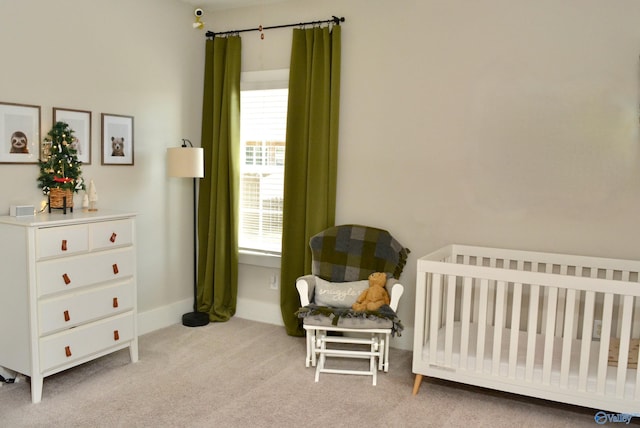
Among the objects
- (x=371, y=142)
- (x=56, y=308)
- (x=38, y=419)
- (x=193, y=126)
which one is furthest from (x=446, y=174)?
(x=38, y=419)

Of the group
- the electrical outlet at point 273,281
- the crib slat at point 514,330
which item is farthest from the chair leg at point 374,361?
the electrical outlet at point 273,281

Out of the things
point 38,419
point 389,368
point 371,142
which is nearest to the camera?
point 38,419

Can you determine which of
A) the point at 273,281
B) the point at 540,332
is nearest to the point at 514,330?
the point at 540,332

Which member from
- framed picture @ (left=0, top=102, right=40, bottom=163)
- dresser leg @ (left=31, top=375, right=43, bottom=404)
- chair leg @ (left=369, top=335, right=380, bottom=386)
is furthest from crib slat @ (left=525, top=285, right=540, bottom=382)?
framed picture @ (left=0, top=102, right=40, bottom=163)

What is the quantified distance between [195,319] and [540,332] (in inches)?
99.9

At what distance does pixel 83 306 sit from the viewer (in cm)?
305

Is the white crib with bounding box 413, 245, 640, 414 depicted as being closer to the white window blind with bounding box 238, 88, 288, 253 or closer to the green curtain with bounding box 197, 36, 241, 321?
the white window blind with bounding box 238, 88, 288, 253

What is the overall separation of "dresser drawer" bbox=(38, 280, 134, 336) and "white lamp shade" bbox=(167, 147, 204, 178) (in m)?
0.94

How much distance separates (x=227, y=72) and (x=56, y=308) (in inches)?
88.0

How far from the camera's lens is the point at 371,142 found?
379 cm

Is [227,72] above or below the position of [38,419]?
above

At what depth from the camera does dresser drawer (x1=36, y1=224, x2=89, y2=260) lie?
280 cm

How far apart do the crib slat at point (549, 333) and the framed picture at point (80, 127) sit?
297 cm

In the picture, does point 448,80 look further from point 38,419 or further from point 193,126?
point 38,419
